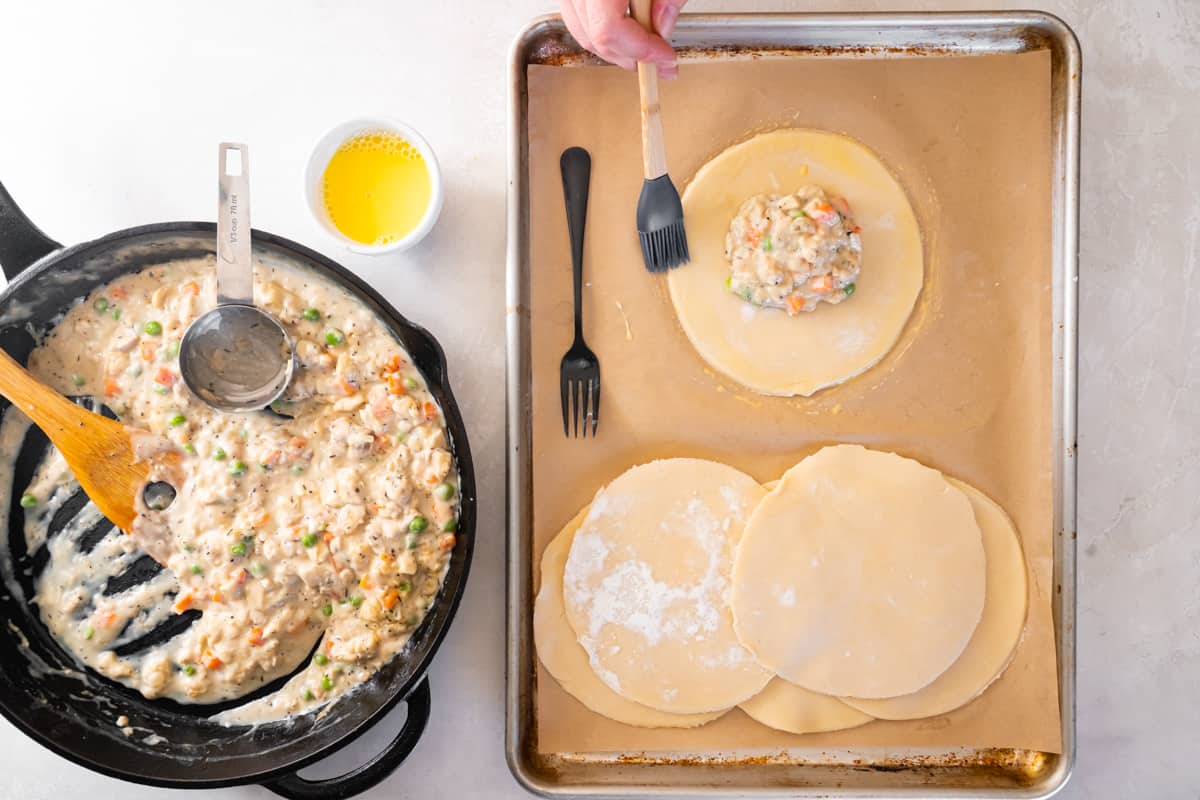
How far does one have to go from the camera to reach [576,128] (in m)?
2.63

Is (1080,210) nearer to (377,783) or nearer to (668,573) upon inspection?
(668,573)

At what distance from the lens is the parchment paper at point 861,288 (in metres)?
2.59

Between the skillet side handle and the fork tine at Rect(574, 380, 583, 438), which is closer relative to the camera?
the skillet side handle

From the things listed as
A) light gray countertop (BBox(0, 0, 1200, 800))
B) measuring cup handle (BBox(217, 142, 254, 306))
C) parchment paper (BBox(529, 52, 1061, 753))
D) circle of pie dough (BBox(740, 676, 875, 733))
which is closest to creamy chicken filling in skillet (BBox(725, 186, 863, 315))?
parchment paper (BBox(529, 52, 1061, 753))

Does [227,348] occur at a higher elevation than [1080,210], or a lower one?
lower

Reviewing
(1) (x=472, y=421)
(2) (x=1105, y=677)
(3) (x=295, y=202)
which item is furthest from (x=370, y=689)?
(2) (x=1105, y=677)

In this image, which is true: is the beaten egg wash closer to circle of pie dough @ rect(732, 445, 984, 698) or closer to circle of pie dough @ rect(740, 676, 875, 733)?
circle of pie dough @ rect(732, 445, 984, 698)

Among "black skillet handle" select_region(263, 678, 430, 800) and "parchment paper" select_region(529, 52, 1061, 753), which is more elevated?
"parchment paper" select_region(529, 52, 1061, 753)

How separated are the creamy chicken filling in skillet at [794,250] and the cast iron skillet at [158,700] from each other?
924 mm

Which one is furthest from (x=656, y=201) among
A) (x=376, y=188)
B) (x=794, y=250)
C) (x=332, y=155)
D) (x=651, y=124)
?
(x=332, y=155)

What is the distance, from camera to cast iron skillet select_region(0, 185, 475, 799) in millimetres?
2262

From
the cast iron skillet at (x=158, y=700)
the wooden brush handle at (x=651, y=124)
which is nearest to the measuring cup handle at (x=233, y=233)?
the cast iron skillet at (x=158, y=700)

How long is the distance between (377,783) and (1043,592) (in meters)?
1.96

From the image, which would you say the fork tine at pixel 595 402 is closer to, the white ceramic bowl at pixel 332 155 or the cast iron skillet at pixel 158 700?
the cast iron skillet at pixel 158 700
